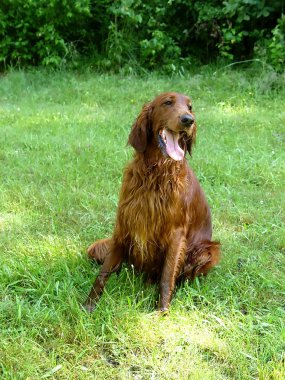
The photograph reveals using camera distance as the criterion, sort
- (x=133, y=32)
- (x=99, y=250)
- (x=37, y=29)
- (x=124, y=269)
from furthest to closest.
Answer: (x=37, y=29) → (x=133, y=32) → (x=99, y=250) → (x=124, y=269)

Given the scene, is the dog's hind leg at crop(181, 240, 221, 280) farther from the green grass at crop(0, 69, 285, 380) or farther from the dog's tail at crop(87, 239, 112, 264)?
the dog's tail at crop(87, 239, 112, 264)

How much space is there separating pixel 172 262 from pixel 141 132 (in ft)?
2.46

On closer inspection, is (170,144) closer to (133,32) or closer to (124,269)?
(124,269)

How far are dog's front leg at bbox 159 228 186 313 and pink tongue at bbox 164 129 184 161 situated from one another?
0.45 metres

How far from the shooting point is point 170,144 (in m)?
2.89

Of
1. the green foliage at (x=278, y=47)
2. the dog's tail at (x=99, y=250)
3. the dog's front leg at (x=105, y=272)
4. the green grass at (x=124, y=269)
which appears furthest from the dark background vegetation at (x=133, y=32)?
the dog's front leg at (x=105, y=272)

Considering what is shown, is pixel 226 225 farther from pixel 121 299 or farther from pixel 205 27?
pixel 205 27

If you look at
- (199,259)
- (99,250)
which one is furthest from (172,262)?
(99,250)

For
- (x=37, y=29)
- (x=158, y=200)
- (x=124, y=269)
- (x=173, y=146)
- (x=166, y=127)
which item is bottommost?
(x=124, y=269)

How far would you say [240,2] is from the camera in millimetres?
8297

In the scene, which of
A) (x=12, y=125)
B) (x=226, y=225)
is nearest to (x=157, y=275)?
(x=226, y=225)

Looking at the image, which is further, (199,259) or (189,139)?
(199,259)

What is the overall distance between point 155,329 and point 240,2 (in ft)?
22.3

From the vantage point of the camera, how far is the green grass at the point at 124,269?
2.54 meters
